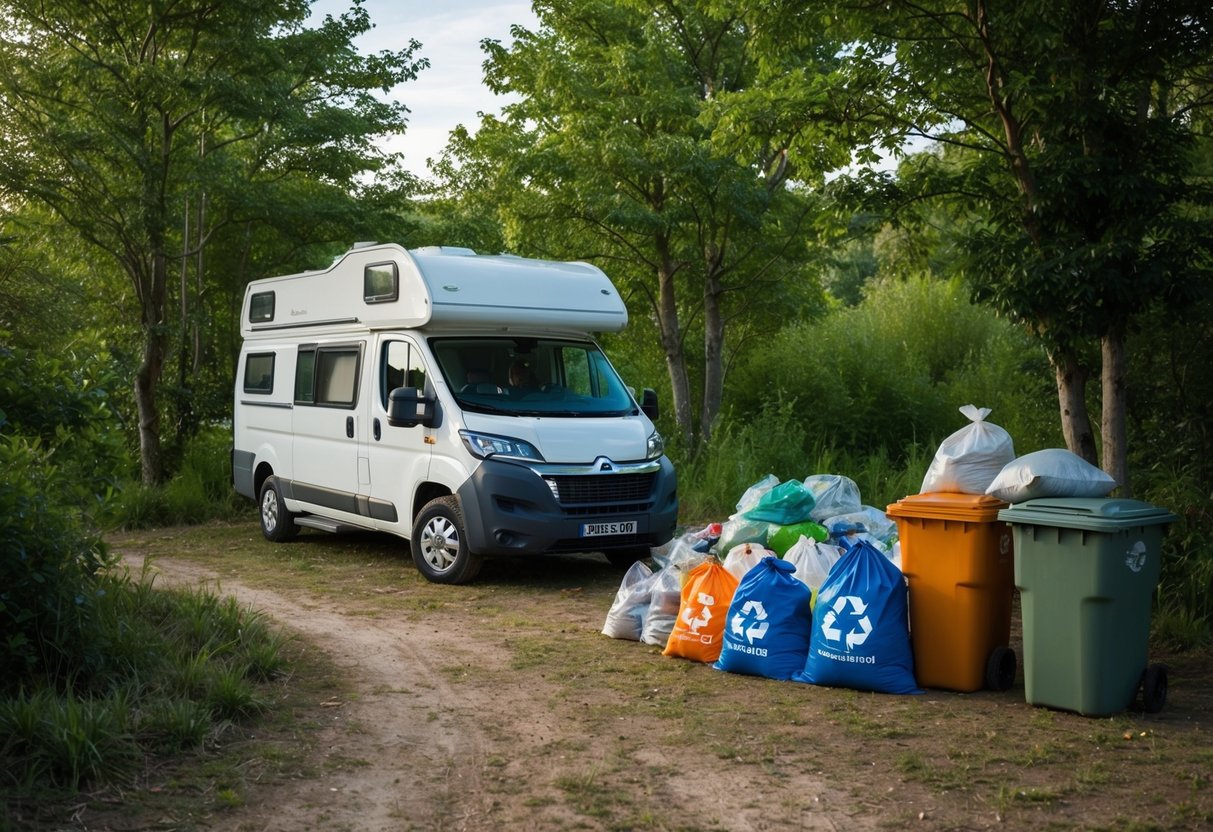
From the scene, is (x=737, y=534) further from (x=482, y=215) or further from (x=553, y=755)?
(x=482, y=215)

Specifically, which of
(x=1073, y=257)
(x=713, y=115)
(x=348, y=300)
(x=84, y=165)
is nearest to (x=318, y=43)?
(x=84, y=165)

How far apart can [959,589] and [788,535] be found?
7.55ft

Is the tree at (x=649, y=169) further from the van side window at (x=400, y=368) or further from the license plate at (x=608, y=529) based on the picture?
the license plate at (x=608, y=529)

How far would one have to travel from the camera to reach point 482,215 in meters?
19.8

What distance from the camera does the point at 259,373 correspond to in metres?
13.2

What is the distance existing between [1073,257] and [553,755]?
177 inches

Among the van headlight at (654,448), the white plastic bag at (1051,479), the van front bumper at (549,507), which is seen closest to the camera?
the white plastic bag at (1051,479)

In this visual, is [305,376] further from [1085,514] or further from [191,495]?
[1085,514]

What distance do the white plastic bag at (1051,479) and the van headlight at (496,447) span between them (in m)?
4.17

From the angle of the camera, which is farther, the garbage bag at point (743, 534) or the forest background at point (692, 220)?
the garbage bag at point (743, 534)

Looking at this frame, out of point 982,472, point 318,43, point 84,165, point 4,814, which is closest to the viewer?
point 4,814

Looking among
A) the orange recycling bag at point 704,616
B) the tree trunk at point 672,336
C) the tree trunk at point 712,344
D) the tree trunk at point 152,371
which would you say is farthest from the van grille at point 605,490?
the tree trunk at point 152,371

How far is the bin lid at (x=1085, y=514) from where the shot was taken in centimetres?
602

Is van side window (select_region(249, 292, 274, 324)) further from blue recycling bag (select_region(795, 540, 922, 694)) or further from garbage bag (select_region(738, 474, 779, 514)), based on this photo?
blue recycling bag (select_region(795, 540, 922, 694))
